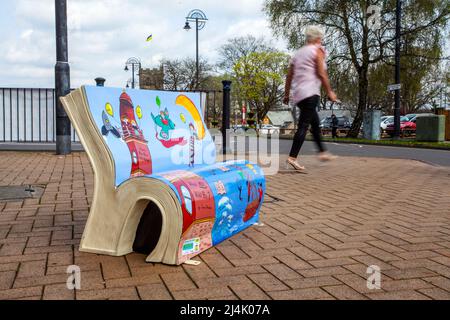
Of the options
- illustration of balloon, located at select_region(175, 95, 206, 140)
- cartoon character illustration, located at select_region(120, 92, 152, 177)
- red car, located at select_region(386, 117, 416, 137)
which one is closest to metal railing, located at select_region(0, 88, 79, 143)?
illustration of balloon, located at select_region(175, 95, 206, 140)

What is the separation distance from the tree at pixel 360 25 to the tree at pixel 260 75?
3971cm

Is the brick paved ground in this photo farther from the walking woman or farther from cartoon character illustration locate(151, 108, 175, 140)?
cartoon character illustration locate(151, 108, 175, 140)

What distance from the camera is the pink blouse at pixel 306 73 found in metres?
5.48

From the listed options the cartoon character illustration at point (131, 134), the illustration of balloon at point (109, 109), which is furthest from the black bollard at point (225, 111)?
the illustration of balloon at point (109, 109)

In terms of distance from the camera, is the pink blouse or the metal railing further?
the metal railing

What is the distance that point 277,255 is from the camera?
329 centimetres

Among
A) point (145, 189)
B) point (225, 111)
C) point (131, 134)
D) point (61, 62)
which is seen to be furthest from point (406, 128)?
point (145, 189)

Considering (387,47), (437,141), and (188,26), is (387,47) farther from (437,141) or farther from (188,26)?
(188,26)

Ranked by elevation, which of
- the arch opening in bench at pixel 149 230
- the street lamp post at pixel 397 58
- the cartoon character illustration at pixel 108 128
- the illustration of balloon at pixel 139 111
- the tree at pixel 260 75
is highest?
the tree at pixel 260 75

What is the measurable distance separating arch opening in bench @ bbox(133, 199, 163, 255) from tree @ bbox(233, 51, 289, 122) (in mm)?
66201

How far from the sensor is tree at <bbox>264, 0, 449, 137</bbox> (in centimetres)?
2662

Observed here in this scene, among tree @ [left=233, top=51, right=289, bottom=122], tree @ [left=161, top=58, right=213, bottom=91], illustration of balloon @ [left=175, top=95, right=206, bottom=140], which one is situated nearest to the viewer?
illustration of balloon @ [left=175, top=95, right=206, bottom=140]

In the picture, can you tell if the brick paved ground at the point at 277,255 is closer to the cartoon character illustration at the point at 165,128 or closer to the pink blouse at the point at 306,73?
the cartoon character illustration at the point at 165,128

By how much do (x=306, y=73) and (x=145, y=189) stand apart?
3.15 metres
